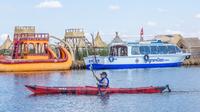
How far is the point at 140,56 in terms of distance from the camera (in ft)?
265

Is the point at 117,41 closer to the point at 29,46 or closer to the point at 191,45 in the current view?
the point at 29,46

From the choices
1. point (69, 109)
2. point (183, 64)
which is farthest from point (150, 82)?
point (183, 64)

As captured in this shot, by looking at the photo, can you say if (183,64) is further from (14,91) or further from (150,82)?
(14,91)

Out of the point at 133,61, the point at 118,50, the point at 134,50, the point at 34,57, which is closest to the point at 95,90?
the point at 34,57

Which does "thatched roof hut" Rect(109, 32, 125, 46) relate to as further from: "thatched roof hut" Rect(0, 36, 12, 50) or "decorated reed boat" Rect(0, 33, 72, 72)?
"thatched roof hut" Rect(0, 36, 12, 50)

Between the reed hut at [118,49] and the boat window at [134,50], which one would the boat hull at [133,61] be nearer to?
the boat window at [134,50]

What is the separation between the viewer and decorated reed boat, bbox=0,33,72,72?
73.6 meters

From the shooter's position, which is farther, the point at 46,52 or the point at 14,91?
the point at 46,52

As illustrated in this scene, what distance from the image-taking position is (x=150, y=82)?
179 ft

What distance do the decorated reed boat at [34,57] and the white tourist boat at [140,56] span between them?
366 cm

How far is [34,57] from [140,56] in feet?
49.0

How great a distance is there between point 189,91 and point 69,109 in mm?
12748

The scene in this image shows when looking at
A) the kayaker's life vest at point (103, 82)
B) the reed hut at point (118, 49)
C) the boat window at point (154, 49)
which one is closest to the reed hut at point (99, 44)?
the reed hut at point (118, 49)

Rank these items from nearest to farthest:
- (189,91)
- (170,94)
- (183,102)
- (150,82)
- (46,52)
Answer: (183,102), (170,94), (189,91), (150,82), (46,52)
